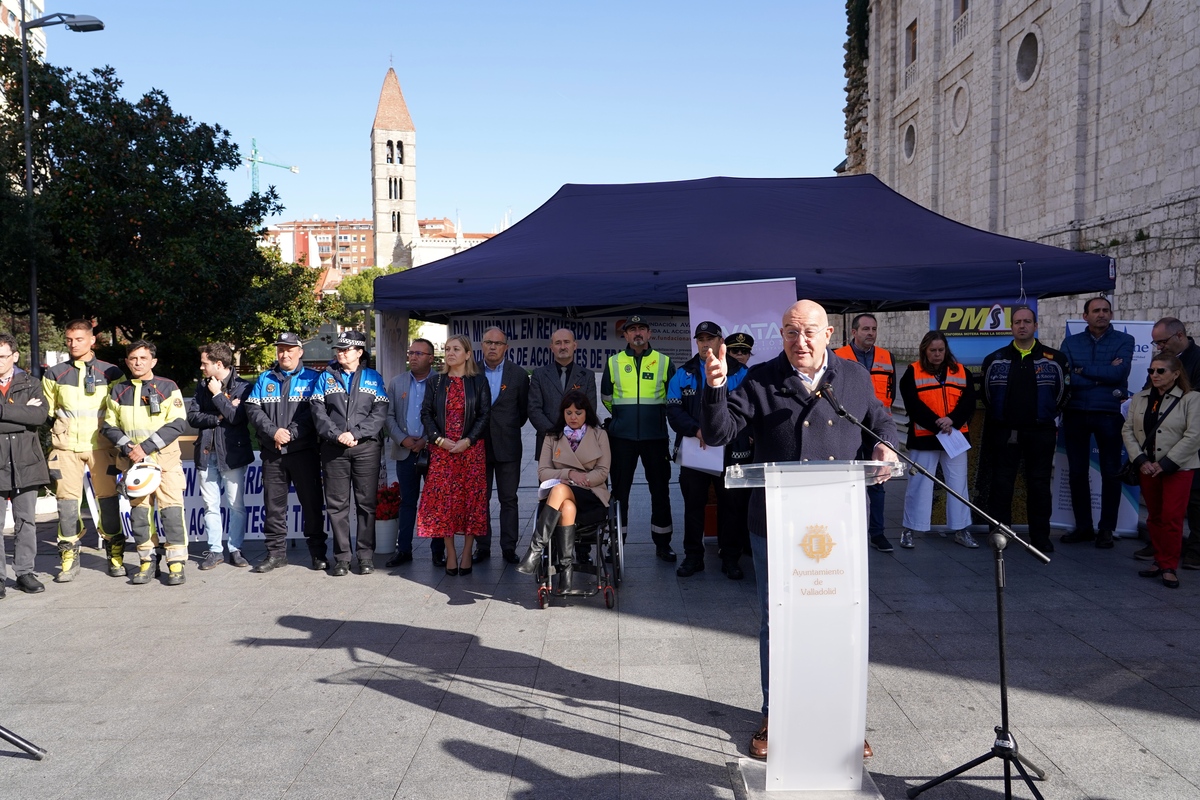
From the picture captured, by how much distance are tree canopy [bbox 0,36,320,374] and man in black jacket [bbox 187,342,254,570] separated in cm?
923

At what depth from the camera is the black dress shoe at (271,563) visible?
286 inches

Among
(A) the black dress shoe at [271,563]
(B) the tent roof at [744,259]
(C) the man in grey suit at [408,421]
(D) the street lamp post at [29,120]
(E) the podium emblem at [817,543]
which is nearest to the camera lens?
(E) the podium emblem at [817,543]


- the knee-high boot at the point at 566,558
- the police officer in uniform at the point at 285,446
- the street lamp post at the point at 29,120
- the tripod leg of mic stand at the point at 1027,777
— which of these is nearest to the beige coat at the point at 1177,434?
the tripod leg of mic stand at the point at 1027,777

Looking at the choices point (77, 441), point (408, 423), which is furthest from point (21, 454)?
point (408, 423)

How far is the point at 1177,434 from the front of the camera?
21.0 feet

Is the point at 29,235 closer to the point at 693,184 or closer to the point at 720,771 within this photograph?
the point at 693,184

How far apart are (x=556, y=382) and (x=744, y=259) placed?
1870 millimetres

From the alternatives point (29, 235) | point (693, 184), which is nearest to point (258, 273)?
point (29, 235)

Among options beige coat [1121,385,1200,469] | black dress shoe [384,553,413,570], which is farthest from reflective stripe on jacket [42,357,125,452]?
beige coat [1121,385,1200,469]

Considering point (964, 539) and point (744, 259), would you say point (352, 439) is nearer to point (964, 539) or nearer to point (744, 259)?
point (744, 259)

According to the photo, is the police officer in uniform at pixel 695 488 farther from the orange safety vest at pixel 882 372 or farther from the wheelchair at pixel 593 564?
the orange safety vest at pixel 882 372

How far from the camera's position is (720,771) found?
11.9ft

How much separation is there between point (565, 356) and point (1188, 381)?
4.79m

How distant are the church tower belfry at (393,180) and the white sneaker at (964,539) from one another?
113m
